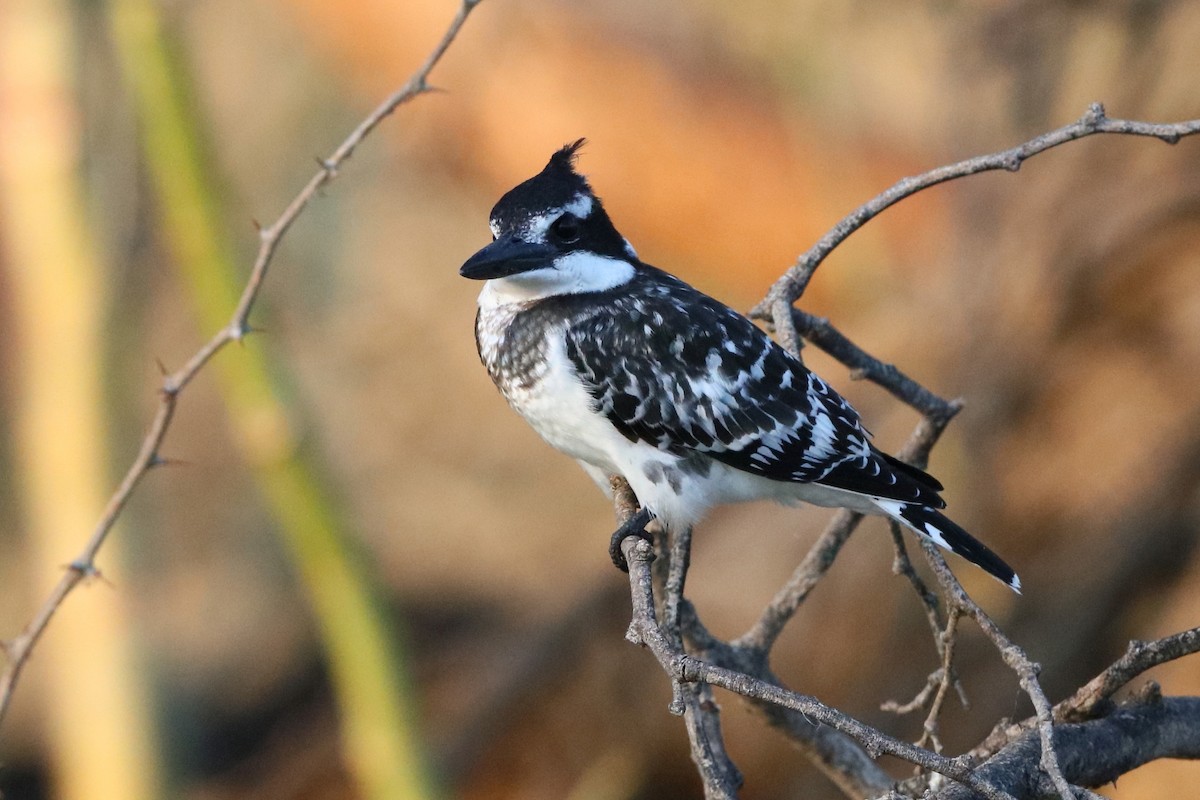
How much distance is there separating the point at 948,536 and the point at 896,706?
1.50 ft

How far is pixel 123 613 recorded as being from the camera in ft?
10.0

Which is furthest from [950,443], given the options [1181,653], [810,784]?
[1181,653]

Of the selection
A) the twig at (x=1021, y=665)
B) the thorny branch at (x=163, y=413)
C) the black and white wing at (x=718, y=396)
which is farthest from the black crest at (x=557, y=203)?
the twig at (x=1021, y=665)

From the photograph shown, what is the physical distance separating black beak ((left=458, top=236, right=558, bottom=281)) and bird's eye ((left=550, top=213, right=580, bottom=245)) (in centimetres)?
5

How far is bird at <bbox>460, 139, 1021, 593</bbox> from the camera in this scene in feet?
7.27

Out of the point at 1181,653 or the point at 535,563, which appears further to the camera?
the point at 535,563

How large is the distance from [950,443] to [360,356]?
320 cm

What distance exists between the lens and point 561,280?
7.75 ft

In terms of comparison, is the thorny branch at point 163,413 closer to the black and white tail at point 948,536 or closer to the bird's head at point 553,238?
the bird's head at point 553,238

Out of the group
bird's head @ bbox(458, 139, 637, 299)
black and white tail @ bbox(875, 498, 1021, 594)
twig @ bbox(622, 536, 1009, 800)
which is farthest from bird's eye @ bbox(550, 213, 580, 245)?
twig @ bbox(622, 536, 1009, 800)

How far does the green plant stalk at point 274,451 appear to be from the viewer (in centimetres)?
272

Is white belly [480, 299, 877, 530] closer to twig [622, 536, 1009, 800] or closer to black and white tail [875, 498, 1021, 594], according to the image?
black and white tail [875, 498, 1021, 594]

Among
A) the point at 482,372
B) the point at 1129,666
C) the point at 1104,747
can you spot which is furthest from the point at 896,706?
the point at 482,372

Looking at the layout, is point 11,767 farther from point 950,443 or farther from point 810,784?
point 950,443
